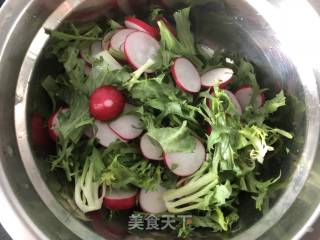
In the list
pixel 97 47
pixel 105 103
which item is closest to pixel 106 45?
pixel 97 47

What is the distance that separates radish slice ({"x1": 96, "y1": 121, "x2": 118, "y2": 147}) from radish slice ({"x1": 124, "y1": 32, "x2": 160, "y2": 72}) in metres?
0.17

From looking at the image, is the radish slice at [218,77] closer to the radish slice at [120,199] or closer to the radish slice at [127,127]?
the radish slice at [127,127]

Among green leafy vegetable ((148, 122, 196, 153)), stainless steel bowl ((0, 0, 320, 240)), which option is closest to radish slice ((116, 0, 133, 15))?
stainless steel bowl ((0, 0, 320, 240))

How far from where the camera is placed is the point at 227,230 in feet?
3.65

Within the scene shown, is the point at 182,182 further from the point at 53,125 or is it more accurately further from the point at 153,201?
the point at 53,125

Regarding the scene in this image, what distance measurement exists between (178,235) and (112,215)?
18 centimetres

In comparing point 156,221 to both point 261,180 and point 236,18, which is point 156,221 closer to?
point 261,180

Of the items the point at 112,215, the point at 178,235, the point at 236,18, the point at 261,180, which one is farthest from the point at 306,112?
the point at 112,215

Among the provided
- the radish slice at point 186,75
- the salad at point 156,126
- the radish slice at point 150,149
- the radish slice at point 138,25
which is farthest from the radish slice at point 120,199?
the radish slice at point 138,25

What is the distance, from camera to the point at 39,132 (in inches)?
44.4

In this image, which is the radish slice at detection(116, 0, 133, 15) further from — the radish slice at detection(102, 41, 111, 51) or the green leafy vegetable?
the green leafy vegetable

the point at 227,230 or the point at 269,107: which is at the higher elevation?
the point at 269,107

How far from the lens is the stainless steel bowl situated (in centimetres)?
100

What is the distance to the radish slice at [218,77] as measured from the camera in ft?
3.82
